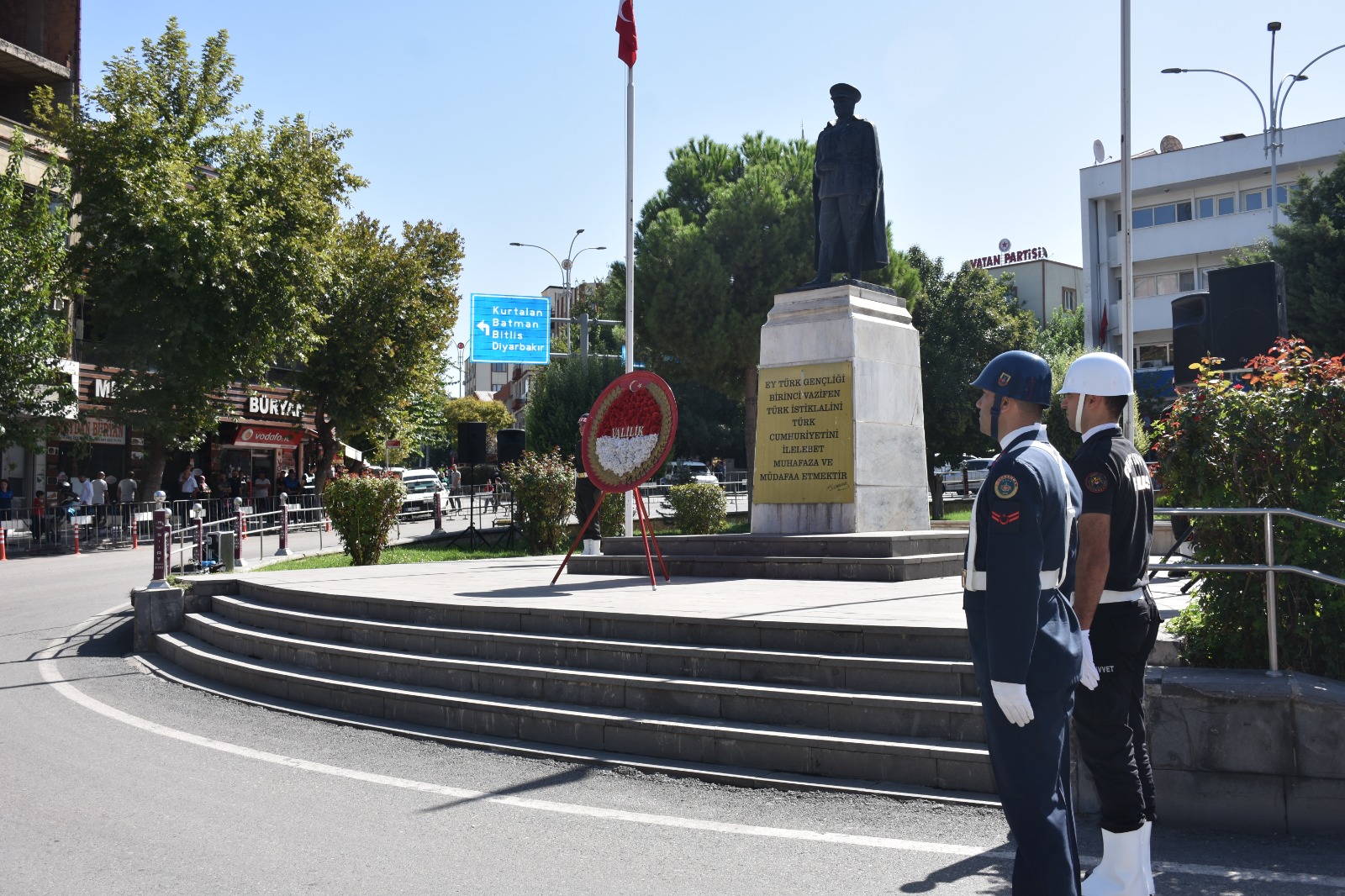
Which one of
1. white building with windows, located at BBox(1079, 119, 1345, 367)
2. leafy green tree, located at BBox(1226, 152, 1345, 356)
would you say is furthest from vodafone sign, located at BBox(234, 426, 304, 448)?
leafy green tree, located at BBox(1226, 152, 1345, 356)

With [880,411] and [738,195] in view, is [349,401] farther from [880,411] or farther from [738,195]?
[880,411]

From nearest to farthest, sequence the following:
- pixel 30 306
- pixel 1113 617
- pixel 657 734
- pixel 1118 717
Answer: pixel 1118 717
pixel 1113 617
pixel 657 734
pixel 30 306

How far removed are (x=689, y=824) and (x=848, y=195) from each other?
955 centimetres

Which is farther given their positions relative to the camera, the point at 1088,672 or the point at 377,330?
the point at 377,330

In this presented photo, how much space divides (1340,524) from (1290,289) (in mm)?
27331

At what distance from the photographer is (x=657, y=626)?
794 centimetres

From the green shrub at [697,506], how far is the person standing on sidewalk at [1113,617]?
52.9 feet

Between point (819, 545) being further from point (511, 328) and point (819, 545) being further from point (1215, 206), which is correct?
point (1215, 206)

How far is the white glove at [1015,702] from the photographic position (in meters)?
3.44

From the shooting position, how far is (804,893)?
4469 millimetres

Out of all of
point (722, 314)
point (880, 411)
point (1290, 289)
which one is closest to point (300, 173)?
point (722, 314)

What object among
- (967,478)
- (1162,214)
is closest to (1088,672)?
(967,478)

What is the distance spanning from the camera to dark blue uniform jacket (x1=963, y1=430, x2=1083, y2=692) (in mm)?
3482

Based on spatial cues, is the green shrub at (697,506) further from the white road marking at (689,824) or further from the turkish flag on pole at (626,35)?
the white road marking at (689,824)
